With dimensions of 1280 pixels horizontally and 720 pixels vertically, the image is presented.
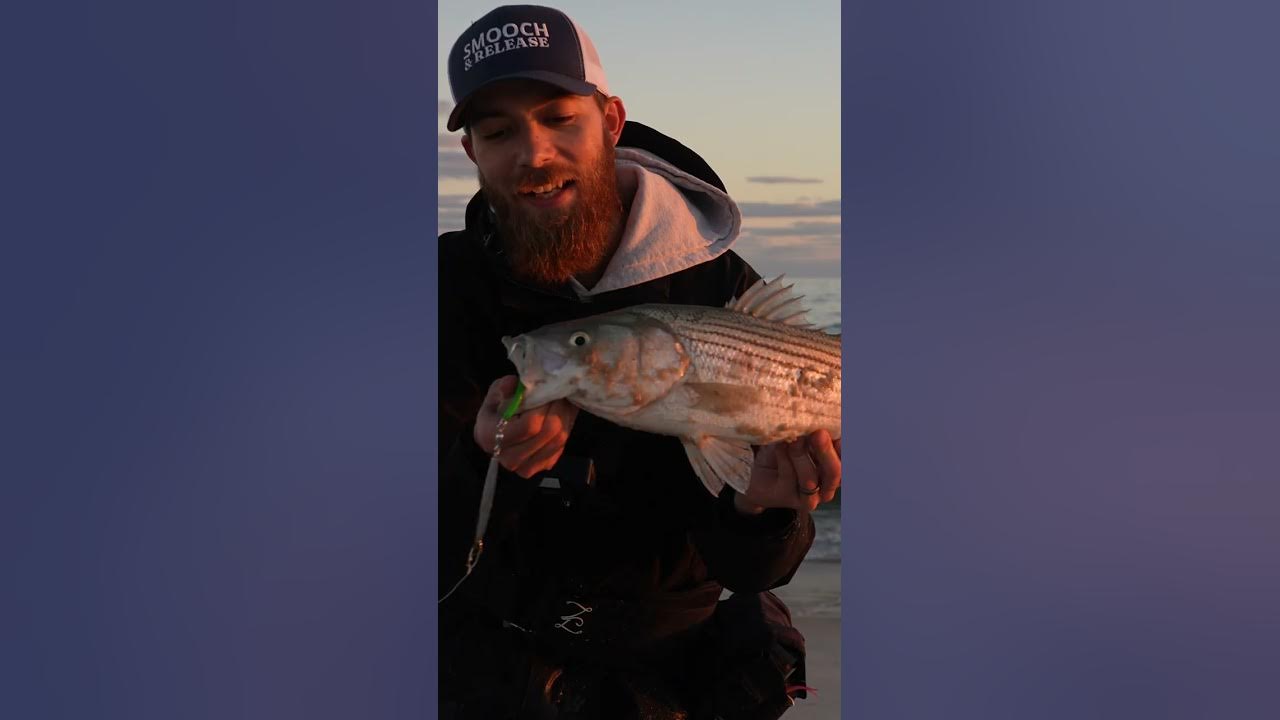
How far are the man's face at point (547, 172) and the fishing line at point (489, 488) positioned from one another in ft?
1.26

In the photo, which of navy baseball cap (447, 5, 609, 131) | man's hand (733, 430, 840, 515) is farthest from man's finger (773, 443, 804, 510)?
navy baseball cap (447, 5, 609, 131)

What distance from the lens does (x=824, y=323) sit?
78.3 inches

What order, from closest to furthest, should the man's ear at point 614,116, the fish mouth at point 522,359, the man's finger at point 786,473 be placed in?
1. the fish mouth at point 522,359
2. the man's finger at point 786,473
3. the man's ear at point 614,116

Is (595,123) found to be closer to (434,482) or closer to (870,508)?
(434,482)

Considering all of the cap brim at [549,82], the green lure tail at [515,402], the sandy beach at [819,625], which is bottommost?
the sandy beach at [819,625]

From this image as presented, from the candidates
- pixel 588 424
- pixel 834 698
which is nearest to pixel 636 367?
pixel 588 424

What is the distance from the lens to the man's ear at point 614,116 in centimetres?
200

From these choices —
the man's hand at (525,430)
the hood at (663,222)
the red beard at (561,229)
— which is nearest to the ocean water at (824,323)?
the hood at (663,222)

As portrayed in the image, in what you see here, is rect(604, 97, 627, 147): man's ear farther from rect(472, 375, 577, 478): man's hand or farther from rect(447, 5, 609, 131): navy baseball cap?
rect(472, 375, 577, 478): man's hand

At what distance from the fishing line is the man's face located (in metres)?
0.38

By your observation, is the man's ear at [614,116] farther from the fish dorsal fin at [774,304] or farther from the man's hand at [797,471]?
the man's hand at [797,471]

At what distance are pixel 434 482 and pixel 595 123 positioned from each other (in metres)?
0.80

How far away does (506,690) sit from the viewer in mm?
2270

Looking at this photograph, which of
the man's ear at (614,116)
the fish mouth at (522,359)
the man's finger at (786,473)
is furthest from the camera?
the man's ear at (614,116)
